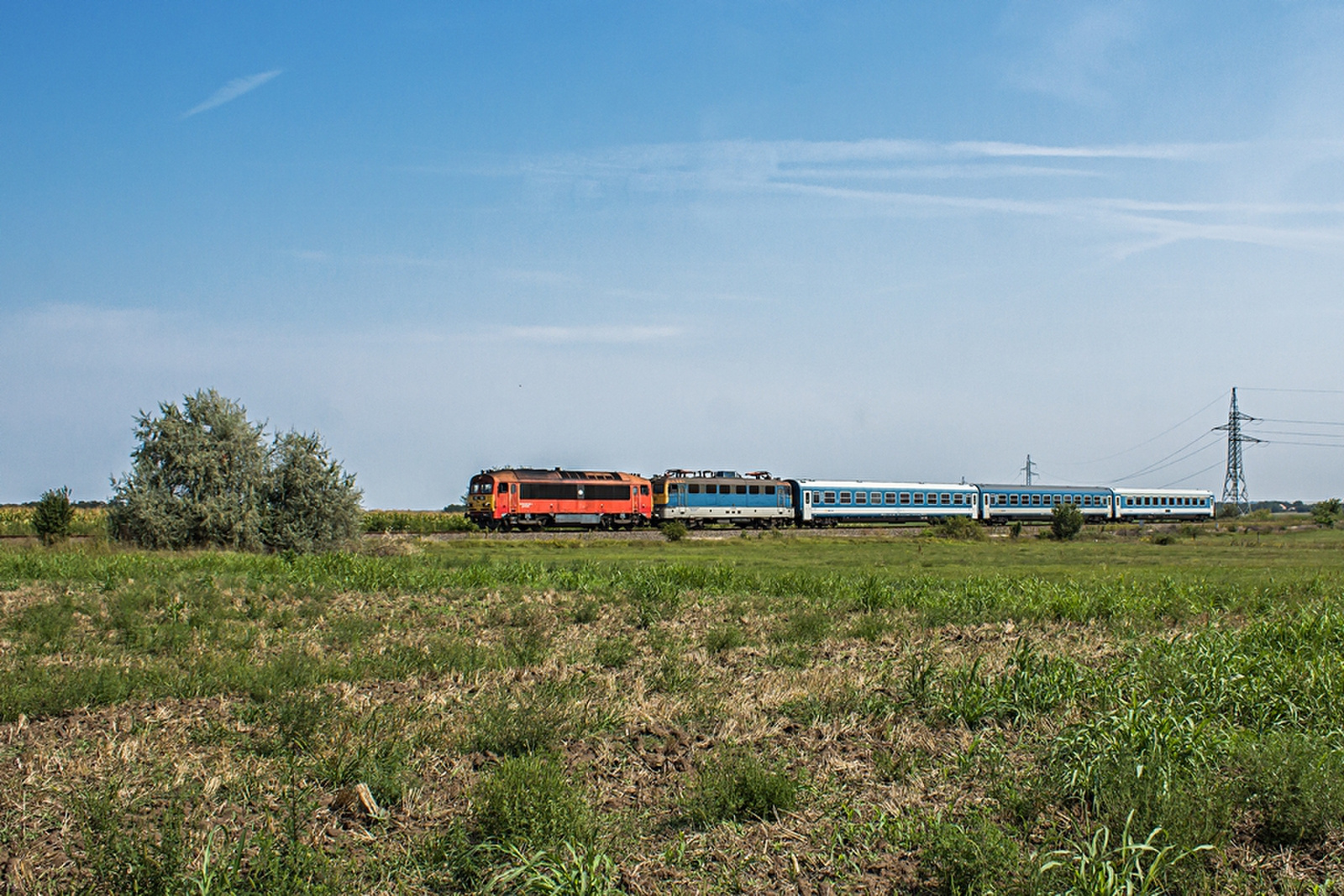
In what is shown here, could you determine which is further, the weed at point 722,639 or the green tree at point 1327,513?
the green tree at point 1327,513

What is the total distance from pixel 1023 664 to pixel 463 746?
513 centimetres

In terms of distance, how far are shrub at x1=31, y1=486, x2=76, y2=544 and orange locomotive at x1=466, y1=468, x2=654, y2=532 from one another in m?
21.5

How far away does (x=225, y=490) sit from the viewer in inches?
1158

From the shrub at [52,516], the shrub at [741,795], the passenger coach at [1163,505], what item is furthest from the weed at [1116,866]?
the passenger coach at [1163,505]

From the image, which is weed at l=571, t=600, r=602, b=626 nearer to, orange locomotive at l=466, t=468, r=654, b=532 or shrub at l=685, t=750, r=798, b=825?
shrub at l=685, t=750, r=798, b=825

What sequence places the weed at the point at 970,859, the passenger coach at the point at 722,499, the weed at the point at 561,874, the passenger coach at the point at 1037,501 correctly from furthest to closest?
the passenger coach at the point at 1037,501
the passenger coach at the point at 722,499
the weed at the point at 970,859
the weed at the point at 561,874

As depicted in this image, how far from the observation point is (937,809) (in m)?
5.70

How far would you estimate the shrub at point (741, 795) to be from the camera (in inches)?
221

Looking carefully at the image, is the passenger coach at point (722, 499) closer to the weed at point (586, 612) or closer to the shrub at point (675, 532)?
the shrub at point (675, 532)

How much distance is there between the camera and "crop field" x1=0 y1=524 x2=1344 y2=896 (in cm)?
498

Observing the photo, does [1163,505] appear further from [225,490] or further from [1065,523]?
[225,490]

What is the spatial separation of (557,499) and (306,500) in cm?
2287

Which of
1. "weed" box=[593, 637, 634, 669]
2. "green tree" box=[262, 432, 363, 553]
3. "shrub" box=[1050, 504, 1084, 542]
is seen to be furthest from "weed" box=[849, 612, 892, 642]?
"shrub" box=[1050, 504, 1084, 542]

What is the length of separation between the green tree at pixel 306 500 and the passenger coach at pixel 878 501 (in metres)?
35.7
